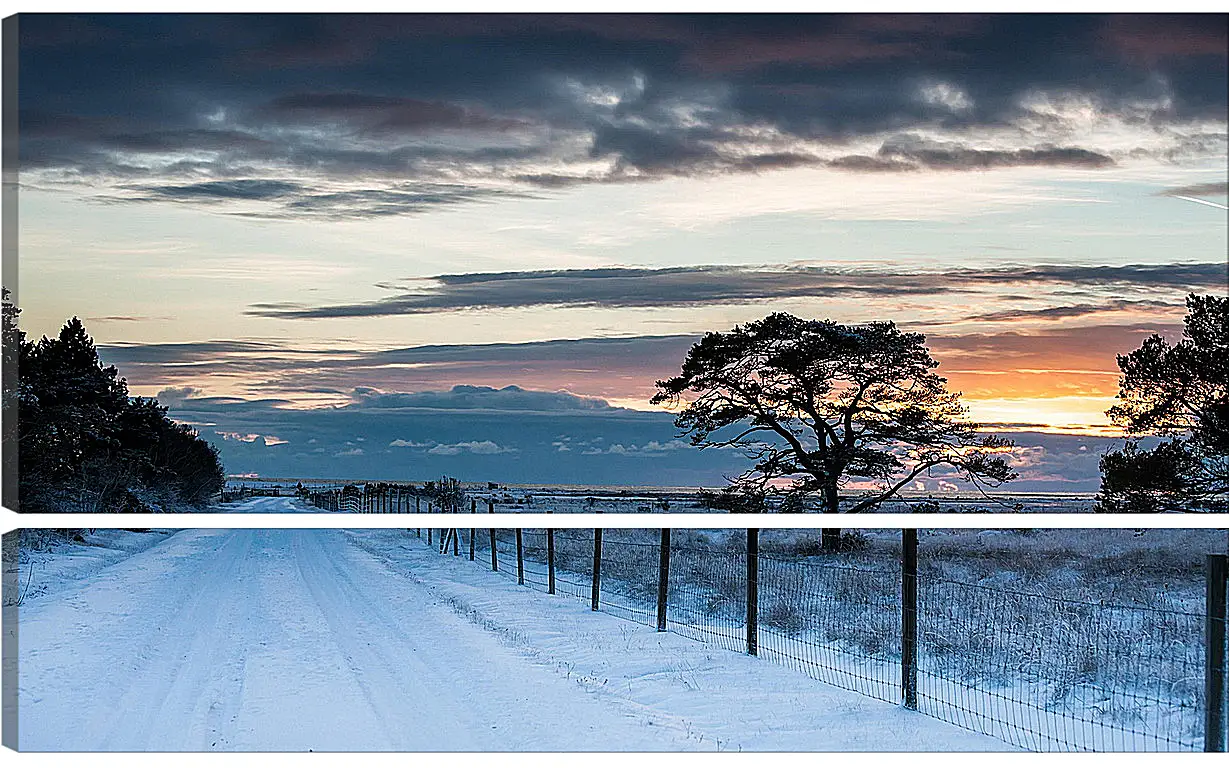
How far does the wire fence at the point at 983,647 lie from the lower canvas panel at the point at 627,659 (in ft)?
0.08

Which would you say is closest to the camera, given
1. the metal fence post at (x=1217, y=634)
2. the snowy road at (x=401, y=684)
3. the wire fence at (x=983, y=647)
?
the metal fence post at (x=1217, y=634)

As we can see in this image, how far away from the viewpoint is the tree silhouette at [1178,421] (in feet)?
42.7

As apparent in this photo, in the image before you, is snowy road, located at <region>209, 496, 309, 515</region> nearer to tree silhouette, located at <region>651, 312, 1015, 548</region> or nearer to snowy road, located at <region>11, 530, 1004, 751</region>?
tree silhouette, located at <region>651, 312, 1015, 548</region>

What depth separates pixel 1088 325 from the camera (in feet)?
47.4

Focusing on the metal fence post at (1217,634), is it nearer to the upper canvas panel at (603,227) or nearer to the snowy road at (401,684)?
the snowy road at (401,684)

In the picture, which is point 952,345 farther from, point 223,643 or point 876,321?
point 223,643

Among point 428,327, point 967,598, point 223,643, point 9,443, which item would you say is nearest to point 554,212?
point 428,327

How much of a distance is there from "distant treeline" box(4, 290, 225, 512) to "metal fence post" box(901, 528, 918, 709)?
11.8 feet

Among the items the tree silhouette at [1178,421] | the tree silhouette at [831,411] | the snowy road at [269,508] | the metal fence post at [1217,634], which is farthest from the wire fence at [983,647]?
the snowy road at [269,508]

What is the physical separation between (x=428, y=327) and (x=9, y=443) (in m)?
9.05

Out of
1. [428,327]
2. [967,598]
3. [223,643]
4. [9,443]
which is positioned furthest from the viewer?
[428,327]

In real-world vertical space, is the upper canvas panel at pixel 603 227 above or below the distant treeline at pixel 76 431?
above

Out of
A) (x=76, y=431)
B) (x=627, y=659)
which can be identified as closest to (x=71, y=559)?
(x=76, y=431)

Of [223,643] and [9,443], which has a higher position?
[9,443]
